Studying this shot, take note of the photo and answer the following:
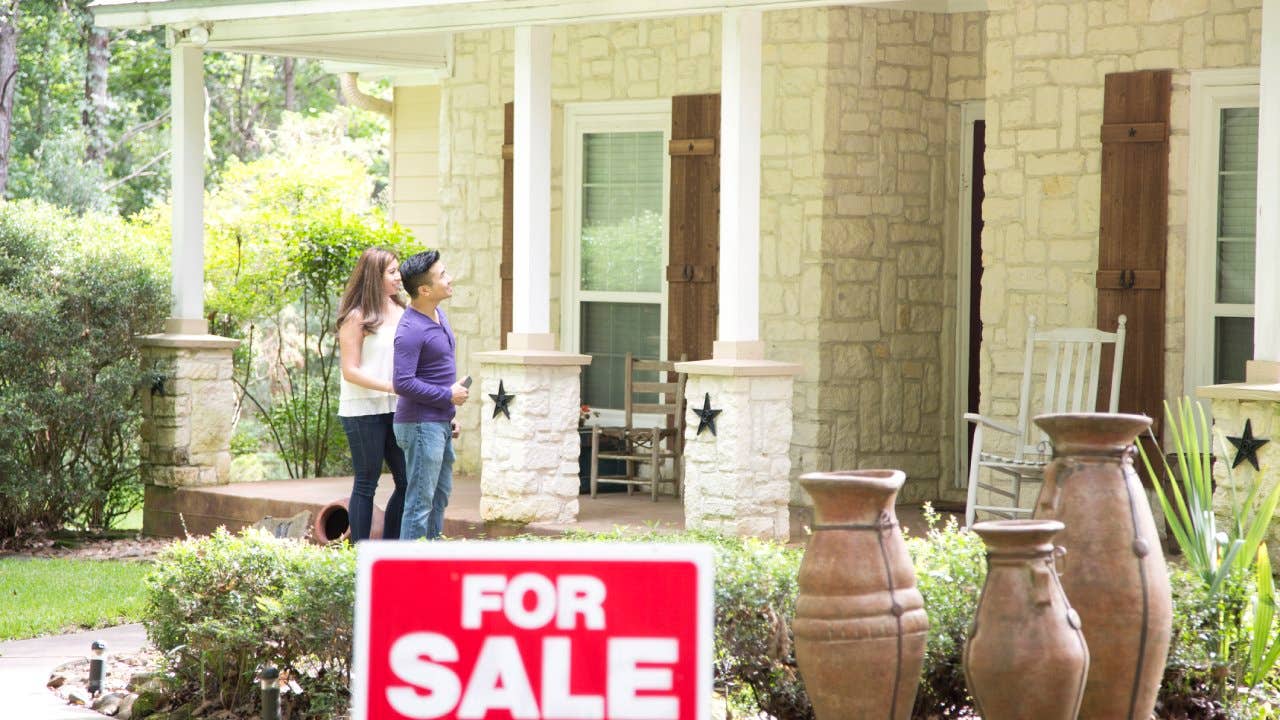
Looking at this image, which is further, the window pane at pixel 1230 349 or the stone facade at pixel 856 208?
the stone facade at pixel 856 208

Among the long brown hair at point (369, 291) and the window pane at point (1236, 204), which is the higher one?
the window pane at point (1236, 204)

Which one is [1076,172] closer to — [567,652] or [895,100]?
[895,100]

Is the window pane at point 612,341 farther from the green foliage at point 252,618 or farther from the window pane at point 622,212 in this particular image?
the green foliage at point 252,618

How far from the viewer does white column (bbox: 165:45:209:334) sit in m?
9.73

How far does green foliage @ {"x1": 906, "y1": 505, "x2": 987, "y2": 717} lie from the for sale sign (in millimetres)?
2475

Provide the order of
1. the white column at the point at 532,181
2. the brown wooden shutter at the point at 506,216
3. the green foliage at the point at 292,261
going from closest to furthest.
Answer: the white column at the point at 532,181, the brown wooden shutter at the point at 506,216, the green foliage at the point at 292,261

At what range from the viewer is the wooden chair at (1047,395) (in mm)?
7668

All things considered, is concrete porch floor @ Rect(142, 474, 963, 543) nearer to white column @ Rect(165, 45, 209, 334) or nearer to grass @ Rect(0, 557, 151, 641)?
grass @ Rect(0, 557, 151, 641)

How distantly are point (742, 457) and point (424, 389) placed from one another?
178 centimetres

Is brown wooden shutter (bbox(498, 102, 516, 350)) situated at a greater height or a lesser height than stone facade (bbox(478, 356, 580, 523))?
greater

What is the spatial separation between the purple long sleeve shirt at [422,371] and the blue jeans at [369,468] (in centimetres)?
40

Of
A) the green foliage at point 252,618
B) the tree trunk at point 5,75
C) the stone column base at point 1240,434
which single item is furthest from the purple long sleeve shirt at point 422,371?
the tree trunk at point 5,75

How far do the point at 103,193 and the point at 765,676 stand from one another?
50.9ft

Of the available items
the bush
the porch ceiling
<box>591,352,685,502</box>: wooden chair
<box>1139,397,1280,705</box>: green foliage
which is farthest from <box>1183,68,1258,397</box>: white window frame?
the bush
